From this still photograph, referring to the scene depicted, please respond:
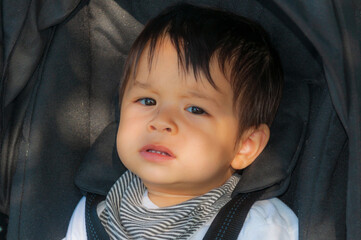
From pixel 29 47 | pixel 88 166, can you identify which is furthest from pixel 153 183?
pixel 29 47

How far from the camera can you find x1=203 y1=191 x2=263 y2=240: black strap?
1.51m

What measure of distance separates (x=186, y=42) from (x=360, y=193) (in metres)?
0.59

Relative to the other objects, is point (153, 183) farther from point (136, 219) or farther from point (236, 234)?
→ point (236, 234)

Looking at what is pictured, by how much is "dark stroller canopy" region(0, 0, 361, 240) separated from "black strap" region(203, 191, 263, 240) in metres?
0.04

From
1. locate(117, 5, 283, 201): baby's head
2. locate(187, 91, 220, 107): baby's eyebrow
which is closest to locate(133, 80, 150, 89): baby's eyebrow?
locate(117, 5, 283, 201): baby's head

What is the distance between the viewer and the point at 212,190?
1.62m

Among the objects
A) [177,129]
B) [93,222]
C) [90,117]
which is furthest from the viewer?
[90,117]

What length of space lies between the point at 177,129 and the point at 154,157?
92mm

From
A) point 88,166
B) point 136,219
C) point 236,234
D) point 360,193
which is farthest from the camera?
point 88,166

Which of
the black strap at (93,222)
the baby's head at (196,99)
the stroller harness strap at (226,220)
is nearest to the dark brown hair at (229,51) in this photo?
the baby's head at (196,99)

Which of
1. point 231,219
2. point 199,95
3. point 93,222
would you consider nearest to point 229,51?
point 199,95

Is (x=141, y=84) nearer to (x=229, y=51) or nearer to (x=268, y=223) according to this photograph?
(x=229, y=51)

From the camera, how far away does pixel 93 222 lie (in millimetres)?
1628

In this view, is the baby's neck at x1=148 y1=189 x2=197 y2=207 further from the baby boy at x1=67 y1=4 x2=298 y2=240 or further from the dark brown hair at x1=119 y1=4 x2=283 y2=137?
the dark brown hair at x1=119 y1=4 x2=283 y2=137
